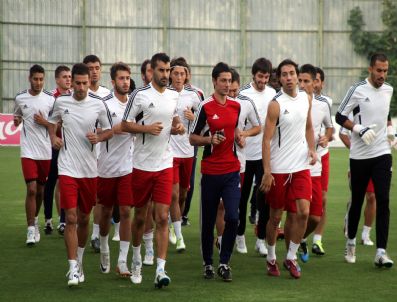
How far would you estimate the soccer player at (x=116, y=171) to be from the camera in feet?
34.7

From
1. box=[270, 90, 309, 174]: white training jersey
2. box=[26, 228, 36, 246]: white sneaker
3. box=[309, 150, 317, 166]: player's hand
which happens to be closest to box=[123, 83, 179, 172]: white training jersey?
box=[270, 90, 309, 174]: white training jersey

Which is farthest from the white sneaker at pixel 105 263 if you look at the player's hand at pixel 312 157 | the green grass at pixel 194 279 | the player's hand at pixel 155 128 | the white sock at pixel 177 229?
the player's hand at pixel 312 157

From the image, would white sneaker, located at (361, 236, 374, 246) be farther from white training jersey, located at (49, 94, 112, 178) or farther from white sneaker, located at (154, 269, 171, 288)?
white training jersey, located at (49, 94, 112, 178)

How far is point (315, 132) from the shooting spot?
38.4 feet

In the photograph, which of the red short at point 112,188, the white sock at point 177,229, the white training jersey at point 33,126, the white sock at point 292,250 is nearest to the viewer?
the white sock at point 292,250

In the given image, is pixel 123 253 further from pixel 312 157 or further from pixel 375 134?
pixel 375 134

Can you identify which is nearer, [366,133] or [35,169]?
[366,133]

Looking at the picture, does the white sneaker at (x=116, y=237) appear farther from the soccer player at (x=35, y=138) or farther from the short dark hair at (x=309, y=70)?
the short dark hair at (x=309, y=70)

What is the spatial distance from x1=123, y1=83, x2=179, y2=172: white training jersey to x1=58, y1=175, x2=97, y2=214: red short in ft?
1.78

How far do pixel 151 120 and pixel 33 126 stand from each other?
383 cm

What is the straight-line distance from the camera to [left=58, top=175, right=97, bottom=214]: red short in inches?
388

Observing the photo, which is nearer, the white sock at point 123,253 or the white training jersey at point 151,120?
the white training jersey at point 151,120

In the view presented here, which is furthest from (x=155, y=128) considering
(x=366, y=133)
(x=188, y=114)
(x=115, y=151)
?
(x=366, y=133)

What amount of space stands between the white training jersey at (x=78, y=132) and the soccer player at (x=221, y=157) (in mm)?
1069
